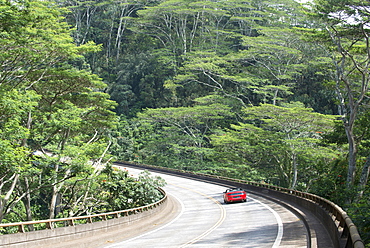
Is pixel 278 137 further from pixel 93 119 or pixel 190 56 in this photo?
pixel 190 56

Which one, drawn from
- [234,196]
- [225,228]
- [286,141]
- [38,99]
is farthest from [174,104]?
[225,228]

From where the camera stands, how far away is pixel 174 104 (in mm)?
71938

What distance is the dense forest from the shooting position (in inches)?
867

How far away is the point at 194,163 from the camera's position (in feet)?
191

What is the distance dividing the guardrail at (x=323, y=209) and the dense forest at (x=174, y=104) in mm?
535

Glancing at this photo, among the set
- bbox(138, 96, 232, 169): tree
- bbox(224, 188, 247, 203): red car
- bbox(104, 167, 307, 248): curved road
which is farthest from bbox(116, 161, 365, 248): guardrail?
bbox(138, 96, 232, 169): tree

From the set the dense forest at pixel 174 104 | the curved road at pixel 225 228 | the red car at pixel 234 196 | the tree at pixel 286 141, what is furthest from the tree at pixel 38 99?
the tree at pixel 286 141

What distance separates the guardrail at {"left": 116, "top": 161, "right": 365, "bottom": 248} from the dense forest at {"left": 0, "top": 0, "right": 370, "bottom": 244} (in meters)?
0.54

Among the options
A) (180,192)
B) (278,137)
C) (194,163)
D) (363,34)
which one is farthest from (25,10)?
(194,163)

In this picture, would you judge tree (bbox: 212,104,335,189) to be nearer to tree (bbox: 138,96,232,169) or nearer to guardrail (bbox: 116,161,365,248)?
guardrail (bbox: 116,161,365,248)

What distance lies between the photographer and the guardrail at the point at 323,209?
860 centimetres

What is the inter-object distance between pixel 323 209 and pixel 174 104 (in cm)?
5566

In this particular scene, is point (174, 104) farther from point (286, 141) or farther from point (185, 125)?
point (286, 141)

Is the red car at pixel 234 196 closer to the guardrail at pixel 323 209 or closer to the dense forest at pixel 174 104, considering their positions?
the guardrail at pixel 323 209
